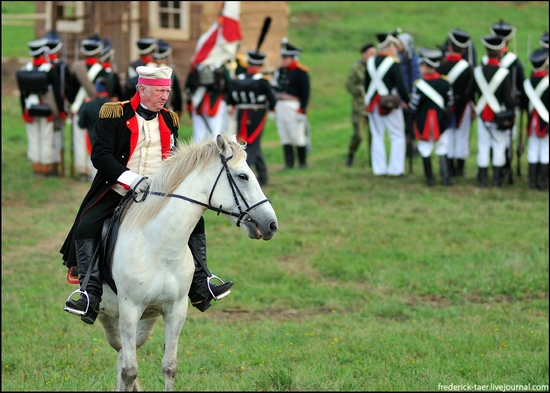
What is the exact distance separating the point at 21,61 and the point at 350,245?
17382 millimetres

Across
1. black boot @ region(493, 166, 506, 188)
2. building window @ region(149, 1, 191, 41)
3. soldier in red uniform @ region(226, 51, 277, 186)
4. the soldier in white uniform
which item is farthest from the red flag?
building window @ region(149, 1, 191, 41)

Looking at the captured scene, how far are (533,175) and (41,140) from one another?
8.88 meters

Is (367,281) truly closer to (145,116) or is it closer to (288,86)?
(145,116)

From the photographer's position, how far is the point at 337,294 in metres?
11.0

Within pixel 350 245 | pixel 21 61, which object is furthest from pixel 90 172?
pixel 21 61

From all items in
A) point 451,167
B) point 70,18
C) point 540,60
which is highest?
point 540,60

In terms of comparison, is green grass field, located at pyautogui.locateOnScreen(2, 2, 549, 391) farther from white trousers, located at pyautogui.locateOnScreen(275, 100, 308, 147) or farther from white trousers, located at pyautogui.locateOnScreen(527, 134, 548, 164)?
white trousers, located at pyautogui.locateOnScreen(275, 100, 308, 147)

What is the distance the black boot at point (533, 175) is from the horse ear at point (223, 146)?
10.6 m

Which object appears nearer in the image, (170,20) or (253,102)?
(253,102)

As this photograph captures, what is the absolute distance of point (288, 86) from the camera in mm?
18297

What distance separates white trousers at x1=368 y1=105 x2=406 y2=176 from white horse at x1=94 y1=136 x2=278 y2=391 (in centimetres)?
1086

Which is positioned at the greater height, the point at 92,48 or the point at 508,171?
the point at 92,48

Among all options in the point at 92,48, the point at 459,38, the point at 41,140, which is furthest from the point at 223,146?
the point at 41,140

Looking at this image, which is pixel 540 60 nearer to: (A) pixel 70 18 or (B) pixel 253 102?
(B) pixel 253 102
